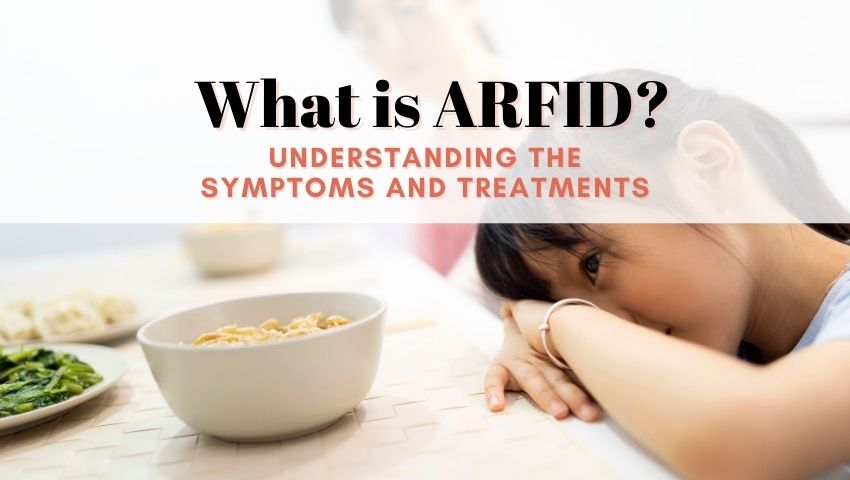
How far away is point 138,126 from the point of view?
2.54m

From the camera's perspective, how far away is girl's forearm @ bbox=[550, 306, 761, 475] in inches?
16.8

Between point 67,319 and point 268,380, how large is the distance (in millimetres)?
569

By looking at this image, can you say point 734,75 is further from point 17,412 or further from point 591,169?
point 17,412

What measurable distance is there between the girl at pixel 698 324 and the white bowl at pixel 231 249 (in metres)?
0.67

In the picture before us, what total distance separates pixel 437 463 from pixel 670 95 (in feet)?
1.95

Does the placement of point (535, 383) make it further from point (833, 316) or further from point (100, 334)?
point (100, 334)

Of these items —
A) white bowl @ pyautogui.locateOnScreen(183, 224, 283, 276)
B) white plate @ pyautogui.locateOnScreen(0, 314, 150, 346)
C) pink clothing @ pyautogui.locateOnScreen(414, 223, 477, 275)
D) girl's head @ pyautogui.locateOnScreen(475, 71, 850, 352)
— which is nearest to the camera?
girl's head @ pyautogui.locateOnScreen(475, 71, 850, 352)

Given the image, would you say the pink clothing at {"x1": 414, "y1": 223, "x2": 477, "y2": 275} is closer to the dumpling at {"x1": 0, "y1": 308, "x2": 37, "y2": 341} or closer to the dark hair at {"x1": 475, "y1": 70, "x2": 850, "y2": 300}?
the dark hair at {"x1": 475, "y1": 70, "x2": 850, "y2": 300}

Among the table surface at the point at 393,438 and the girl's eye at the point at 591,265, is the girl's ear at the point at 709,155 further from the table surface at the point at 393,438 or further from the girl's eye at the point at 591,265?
the table surface at the point at 393,438

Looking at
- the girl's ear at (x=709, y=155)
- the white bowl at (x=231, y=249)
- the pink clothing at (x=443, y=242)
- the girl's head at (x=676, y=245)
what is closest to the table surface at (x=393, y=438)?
the girl's head at (x=676, y=245)

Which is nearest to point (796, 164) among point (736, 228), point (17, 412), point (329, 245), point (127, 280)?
point (736, 228)

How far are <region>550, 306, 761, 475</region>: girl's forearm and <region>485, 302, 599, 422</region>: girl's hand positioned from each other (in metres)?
0.03

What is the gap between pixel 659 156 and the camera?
775mm

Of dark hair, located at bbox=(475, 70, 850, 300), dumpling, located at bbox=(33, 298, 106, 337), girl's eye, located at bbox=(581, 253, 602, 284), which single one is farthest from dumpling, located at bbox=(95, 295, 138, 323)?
girl's eye, located at bbox=(581, 253, 602, 284)
